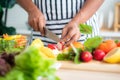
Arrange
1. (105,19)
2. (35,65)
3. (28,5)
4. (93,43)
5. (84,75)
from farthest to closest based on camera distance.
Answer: (105,19), (28,5), (93,43), (84,75), (35,65)

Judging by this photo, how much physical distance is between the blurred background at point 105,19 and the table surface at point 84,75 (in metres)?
1.58

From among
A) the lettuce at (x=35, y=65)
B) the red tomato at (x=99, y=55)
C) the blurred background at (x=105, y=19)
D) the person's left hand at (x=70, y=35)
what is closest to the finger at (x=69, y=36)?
the person's left hand at (x=70, y=35)

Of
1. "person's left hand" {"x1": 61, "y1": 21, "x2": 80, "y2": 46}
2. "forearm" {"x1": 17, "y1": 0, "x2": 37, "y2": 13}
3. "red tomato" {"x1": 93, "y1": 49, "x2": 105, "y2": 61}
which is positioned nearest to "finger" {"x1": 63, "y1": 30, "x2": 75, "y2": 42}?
"person's left hand" {"x1": 61, "y1": 21, "x2": 80, "y2": 46}

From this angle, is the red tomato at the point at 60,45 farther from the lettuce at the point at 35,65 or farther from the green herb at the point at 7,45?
the lettuce at the point at 35,65

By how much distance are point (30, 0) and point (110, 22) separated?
1396mm

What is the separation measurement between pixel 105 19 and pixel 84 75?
5.98 feet

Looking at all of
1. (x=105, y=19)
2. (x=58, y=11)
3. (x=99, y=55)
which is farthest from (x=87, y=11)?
(x=105, y=19)

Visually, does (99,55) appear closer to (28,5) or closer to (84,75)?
(84,75)

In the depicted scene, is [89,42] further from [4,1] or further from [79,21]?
[4,1]

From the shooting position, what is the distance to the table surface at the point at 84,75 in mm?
775

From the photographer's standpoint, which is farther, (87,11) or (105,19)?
(105,19)

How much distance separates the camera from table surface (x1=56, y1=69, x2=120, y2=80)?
2.54 ft

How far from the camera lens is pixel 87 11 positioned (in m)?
1.11

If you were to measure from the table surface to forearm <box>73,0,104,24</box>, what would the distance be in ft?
0.97
